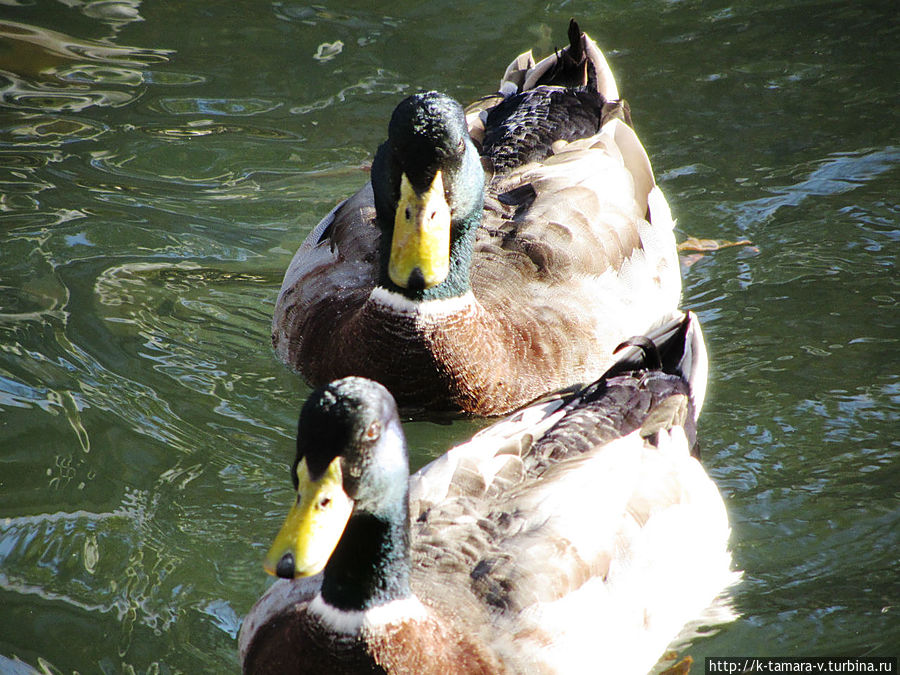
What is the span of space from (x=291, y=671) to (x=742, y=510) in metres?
2.15

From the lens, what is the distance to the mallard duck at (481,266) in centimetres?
496

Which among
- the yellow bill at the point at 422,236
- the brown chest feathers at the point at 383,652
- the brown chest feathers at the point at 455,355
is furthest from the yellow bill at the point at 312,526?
the brown chest feathers at the point at 455,355

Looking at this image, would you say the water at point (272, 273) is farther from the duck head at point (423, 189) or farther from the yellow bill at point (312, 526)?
the yellow bill at point (312, 526)

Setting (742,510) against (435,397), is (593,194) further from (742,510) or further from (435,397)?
(742,510)

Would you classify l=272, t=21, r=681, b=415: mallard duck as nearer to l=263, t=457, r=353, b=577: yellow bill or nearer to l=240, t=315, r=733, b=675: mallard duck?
l=240, t=315, r=733, b=675: mallard duck

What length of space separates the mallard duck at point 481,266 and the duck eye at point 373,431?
5.45ft

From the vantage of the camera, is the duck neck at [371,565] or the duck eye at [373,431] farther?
the duck neck at [371,565]

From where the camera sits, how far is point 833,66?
838 cm

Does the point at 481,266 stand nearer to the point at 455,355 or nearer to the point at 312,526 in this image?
the point at 455,355

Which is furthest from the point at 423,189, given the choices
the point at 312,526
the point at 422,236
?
the point at 312,526

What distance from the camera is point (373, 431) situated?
3.36 m

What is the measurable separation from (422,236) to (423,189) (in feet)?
0.64

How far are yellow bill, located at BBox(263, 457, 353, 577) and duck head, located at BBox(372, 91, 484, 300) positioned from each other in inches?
70.4

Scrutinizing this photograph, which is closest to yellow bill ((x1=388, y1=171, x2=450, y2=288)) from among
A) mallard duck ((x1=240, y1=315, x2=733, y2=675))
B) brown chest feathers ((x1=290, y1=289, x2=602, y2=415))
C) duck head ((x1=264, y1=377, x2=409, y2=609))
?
brown chest feathers ((x1=290, y1=289, x2=602, y2=415))
